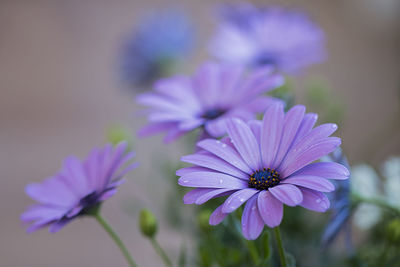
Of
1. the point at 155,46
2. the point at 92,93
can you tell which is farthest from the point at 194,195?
the point at 92,93

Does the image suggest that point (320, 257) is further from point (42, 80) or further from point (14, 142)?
point (42, 80)

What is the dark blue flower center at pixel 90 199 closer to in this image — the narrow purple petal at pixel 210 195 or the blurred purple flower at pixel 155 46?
the narrow purple petal at pixel 210 195

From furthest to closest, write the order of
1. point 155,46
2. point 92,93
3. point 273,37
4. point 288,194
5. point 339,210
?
point 92,93, point 155,46, point 273,37, point 339,210, point 288,194

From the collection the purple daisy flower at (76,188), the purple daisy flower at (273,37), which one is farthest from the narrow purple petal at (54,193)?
the purple daisy flower at (273,37)

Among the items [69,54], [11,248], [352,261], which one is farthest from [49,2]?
[352,261]

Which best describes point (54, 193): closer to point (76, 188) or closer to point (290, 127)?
point (76, 188)

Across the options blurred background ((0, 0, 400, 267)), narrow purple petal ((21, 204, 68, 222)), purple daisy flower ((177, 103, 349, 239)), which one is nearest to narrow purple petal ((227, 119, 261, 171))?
purple daisy flower ((177, 103, 349, 239))
